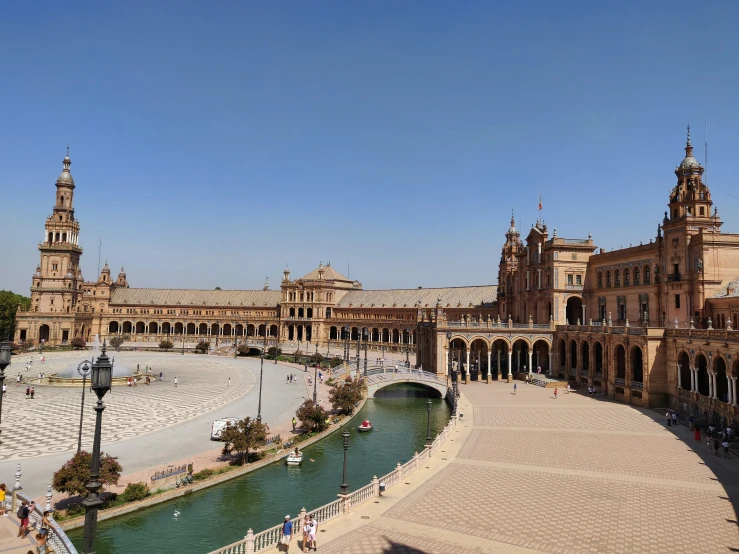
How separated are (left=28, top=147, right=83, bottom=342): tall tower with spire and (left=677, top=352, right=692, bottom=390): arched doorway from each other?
368 feet

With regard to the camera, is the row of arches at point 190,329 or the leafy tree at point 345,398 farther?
the row of arches at point 190,329

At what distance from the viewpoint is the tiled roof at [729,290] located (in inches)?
1853

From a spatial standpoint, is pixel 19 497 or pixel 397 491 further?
pixel 397 491

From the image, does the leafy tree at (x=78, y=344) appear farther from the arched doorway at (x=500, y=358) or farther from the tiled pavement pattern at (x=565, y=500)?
the tiled pavement pattern at (x=565, y=500)

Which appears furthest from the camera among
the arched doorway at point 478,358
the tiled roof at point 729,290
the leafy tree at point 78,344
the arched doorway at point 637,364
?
the leafy tree at point 78,344

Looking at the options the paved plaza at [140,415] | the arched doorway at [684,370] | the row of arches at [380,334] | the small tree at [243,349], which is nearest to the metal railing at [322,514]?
the paved plaza at [140,415]

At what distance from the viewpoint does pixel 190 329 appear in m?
130

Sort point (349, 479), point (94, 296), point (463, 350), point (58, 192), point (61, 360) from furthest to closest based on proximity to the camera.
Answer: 1. point (94, 296)
2. point (58, 192)
3. point (61, 360)
4. point (463, 350)
5. point (349, 479)

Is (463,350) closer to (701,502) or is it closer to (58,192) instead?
(701,502)

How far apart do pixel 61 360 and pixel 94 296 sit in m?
43.8

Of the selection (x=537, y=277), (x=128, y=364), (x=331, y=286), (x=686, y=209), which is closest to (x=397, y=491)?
(x=686, y=209)

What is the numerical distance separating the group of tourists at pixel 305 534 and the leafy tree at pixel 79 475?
10.5m

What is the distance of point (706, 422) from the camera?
39.2 meters

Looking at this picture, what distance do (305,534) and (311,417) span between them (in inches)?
890
